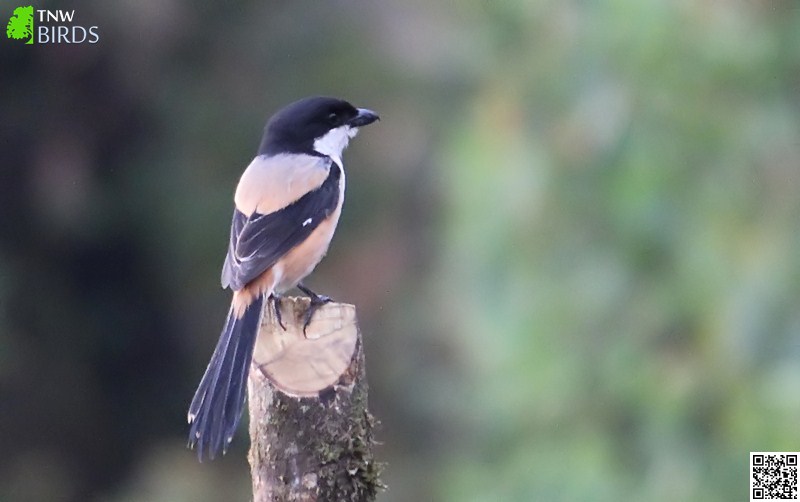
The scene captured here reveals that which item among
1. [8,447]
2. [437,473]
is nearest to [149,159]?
[8,447]

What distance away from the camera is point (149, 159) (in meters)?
7.23

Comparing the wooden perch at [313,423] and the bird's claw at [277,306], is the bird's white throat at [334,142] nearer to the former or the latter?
the bird's claw at [277,306]

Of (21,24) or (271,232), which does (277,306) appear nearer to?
(271,232)

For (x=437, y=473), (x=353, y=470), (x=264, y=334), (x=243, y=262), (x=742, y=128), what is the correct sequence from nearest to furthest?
(x=353, y=470) → (x=264, y=334) → (x=243, y=262) → (x=742, y=128) → (x=437, y=473)

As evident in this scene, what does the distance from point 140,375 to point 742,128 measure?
13.4 feet

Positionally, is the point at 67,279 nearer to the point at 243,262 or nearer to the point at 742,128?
A: the point at 243,262

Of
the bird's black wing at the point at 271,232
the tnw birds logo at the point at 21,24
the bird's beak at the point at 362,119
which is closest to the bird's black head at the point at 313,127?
the bird's beak at the point at 362,119

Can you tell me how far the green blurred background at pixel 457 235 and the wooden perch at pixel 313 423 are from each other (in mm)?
1495

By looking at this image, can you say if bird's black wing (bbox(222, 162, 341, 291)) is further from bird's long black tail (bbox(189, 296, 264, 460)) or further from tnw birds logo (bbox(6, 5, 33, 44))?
tnw birds logo (bbox(6, 5, 33, 44))

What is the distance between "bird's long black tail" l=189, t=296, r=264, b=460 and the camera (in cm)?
329

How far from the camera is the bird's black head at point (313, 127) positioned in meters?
4.52

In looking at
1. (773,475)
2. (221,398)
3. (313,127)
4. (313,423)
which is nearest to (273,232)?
(313,127)

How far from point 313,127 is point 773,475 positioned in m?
2.00

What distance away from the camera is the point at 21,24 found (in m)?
6.62
